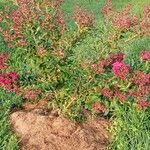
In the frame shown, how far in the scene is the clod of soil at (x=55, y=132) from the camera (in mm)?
→ 7109

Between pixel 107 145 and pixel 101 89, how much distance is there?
0.76m

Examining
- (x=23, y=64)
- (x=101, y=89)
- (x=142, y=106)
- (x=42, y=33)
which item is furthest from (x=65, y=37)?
(x=23, y=64)

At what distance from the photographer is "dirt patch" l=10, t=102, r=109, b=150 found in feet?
23.3

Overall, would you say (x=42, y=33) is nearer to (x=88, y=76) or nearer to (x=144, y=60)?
(x=88, y=76)

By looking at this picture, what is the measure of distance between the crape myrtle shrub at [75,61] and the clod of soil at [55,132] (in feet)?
0.59

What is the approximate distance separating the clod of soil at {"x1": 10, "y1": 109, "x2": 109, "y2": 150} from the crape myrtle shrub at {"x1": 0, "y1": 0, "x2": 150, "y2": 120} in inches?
7.1

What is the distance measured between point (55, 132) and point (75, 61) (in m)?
1.05

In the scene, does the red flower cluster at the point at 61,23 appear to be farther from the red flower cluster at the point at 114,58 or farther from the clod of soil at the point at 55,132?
the clod of soil at the point at 55,132

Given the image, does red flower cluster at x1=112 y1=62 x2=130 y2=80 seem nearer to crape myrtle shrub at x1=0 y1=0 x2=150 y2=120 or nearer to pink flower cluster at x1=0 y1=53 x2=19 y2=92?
crape myrtle shrub at x1=0 y1=0 x2=150 y2=120

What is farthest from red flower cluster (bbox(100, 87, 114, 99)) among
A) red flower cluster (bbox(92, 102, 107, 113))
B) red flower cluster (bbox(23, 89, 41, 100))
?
red flower cluster (bbox(23, 89, 41, 100))

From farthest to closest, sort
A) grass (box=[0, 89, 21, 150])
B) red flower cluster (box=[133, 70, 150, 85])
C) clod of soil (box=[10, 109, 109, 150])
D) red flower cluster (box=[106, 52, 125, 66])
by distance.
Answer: red flower cluster (box=[106, 52, 125, 66])
red flower cluster (box=[133, 70, 150, 85])
clod of soil (box=[10, 109, 109, 150])
grass (box=[0, 89, 21, 150])

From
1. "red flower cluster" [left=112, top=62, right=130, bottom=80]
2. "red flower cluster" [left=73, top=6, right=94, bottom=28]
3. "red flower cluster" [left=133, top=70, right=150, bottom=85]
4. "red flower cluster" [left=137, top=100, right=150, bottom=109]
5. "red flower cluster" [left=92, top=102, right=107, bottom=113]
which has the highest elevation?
"red flower cluster" [left=73, top=6, right=94, bottom=28]

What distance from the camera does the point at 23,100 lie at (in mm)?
8148

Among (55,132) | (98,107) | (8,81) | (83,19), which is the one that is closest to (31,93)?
(8,81)
